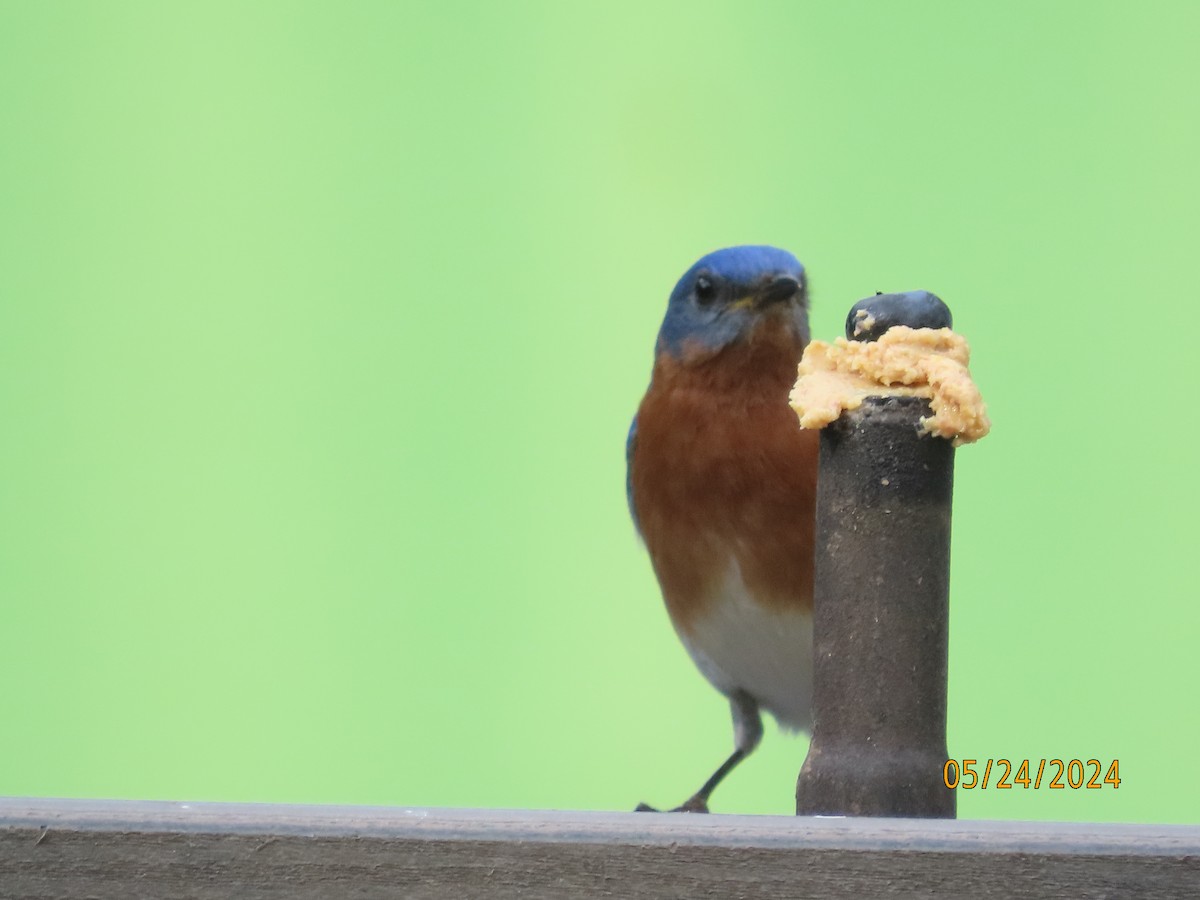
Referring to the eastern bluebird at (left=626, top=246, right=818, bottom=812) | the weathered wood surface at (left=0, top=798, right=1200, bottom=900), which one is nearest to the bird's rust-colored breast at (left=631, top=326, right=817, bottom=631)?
the eastern bluebird at (left=626, top=246, right=818, bottom=812)

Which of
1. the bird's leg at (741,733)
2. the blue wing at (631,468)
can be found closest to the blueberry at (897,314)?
the blue wing at (631,468)

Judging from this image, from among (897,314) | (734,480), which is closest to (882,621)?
(897,314)

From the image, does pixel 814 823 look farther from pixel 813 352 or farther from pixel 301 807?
pixel 813 352

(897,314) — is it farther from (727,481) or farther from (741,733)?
(741,733)

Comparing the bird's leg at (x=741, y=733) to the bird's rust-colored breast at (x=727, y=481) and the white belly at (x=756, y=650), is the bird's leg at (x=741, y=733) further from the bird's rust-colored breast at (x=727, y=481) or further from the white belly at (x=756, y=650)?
the bird's rust-colored breast at (x=727, y=481)

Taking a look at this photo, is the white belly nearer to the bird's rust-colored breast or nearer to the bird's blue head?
the bird's rust-colored breast

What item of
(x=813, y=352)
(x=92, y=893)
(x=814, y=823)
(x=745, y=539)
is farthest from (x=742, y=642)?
(x=92, y=893)
